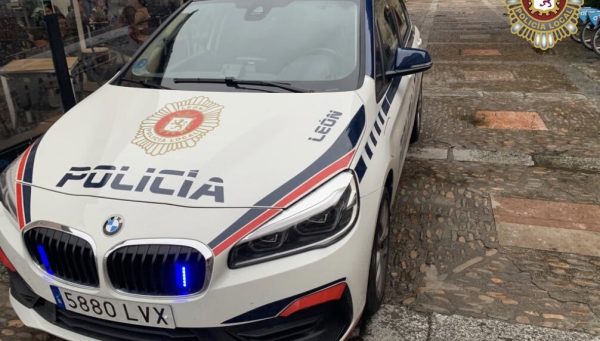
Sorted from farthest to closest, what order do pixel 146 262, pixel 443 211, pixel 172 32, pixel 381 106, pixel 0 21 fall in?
pixel 0 21, pixel 443 211, pixel 172 32, pixel 381 106, pixel 146 262

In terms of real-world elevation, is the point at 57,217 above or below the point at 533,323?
above

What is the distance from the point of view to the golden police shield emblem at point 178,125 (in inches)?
98.0

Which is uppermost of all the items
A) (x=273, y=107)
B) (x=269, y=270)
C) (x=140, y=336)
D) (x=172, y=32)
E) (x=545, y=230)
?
(x=172, y=32)

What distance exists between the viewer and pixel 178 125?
2656mm

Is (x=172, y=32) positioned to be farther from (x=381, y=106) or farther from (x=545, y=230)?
(x=545, y=230)

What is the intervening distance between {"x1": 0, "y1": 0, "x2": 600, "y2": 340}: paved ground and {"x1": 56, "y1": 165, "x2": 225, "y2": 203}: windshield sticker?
1134mm

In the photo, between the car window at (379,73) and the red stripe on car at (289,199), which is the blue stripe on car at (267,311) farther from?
the car window at (379,73)

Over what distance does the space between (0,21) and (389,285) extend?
443 centimetres

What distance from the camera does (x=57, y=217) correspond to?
84.9 inches

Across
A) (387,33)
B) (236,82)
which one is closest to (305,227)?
(236,82)

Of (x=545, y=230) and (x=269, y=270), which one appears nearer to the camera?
(x=269, y=270)

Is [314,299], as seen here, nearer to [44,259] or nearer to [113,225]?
[113,225]

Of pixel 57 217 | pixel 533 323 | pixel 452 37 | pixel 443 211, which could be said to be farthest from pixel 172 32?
pixel 452 37

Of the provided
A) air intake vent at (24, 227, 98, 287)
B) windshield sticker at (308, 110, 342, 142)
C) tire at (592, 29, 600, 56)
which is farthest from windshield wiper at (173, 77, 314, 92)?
tire at (592, 29, 600, 56)
